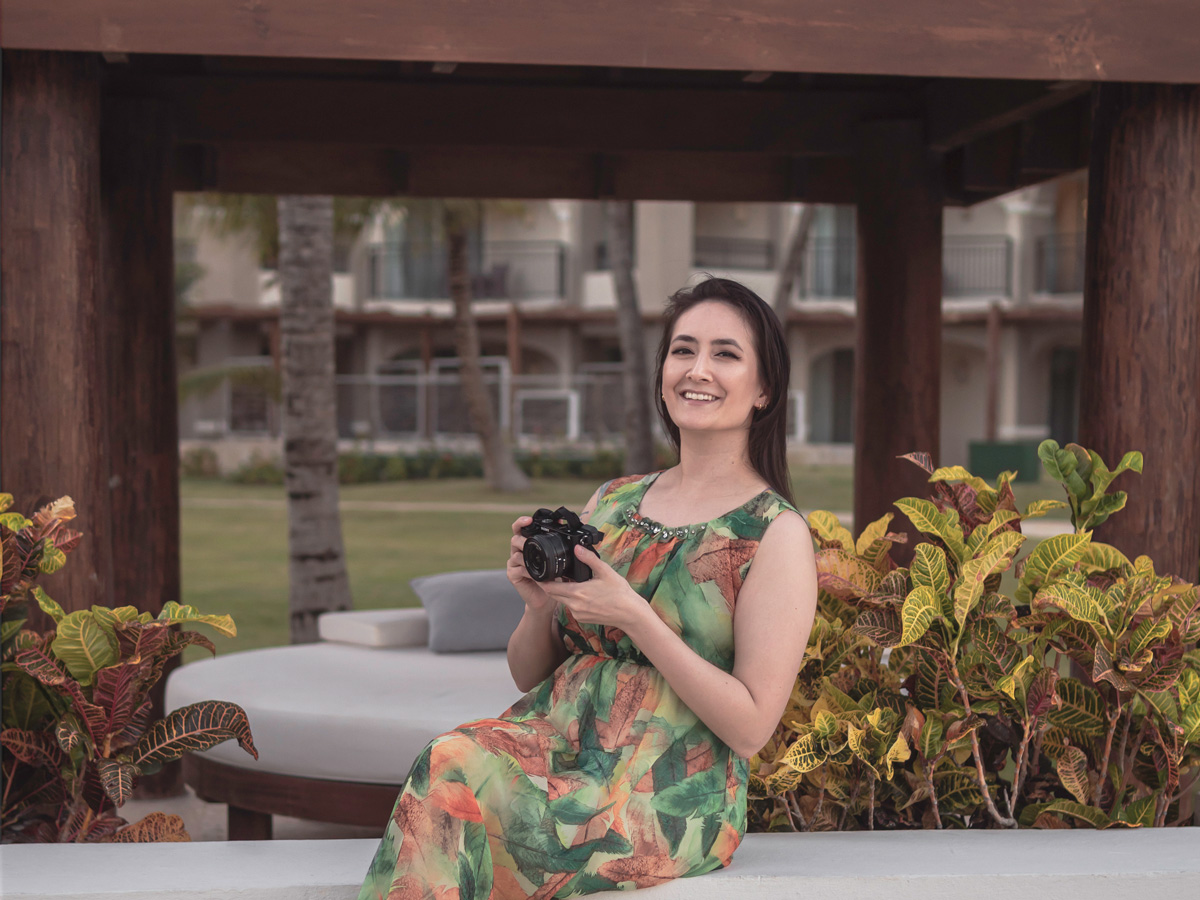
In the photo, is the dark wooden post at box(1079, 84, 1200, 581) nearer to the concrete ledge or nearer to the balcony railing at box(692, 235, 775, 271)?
the concrete ledge

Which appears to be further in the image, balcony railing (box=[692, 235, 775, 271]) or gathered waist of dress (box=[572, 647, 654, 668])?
balcony railing (box=[692, 235, 775, 271])

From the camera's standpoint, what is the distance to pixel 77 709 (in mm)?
3025

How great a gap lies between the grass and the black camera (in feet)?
25.1

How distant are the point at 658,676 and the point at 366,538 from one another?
15.4 m

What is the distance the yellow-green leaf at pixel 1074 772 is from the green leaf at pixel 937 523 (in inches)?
21.1

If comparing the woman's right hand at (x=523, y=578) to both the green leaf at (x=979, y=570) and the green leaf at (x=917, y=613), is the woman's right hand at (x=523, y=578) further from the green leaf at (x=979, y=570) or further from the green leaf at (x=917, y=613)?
Result: the green leaf at (x=979, y=570)

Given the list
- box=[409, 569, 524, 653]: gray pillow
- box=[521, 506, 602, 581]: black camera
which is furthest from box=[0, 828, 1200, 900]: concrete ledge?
box=[409, 569, 524, 653]: gray pillow

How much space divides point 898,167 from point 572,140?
4.96ft

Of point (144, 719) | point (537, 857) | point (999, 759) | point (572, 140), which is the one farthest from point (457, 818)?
point (572, 140)

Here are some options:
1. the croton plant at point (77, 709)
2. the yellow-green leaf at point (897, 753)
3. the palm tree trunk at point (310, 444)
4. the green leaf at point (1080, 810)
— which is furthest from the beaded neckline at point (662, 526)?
the palm tree trunk at point (310, 444)

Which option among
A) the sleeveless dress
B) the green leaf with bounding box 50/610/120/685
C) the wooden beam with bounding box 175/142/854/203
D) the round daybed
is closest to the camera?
the sleeveless dress

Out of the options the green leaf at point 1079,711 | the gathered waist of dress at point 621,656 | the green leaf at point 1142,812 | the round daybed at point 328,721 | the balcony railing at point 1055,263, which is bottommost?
the round daybed at point 328,721

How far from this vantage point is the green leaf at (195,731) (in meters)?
3.04

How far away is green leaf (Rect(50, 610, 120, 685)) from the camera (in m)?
3.03
